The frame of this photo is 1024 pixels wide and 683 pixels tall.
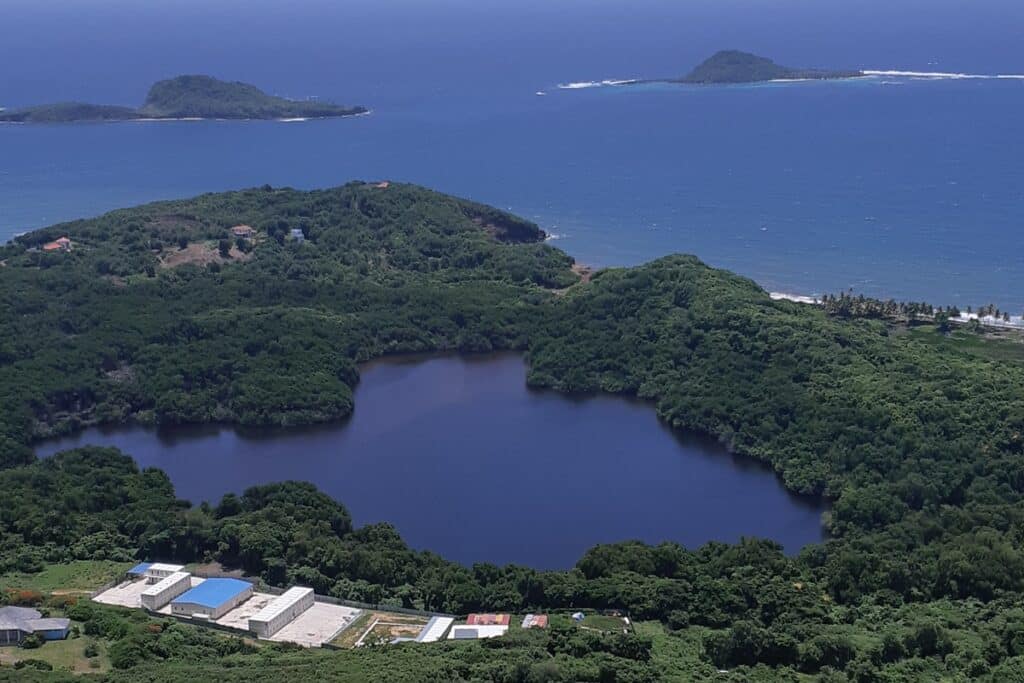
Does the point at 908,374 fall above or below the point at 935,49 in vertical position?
below

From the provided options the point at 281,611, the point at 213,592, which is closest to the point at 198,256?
the point at 213,592

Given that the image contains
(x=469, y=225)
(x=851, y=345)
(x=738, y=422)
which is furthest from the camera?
(x=469, y=225)

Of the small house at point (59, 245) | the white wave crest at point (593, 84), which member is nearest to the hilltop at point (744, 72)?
the white wave crest at point (593, 84)

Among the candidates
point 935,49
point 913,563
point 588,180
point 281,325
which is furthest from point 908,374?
point 935,49

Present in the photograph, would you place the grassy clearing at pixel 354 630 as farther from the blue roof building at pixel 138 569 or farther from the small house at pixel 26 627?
the blue roof building at pixel 138 569

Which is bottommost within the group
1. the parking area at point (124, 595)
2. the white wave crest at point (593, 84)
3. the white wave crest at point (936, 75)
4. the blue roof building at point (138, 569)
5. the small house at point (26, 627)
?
the parking area at point (124, 595)

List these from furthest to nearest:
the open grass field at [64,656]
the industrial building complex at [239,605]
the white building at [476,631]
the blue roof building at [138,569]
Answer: the blue roof building at [138,569], the industrial building complex at [239,605], the white building at [476,631], the open grass field at [64,656]

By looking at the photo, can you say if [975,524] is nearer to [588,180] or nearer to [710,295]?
[710,295]
